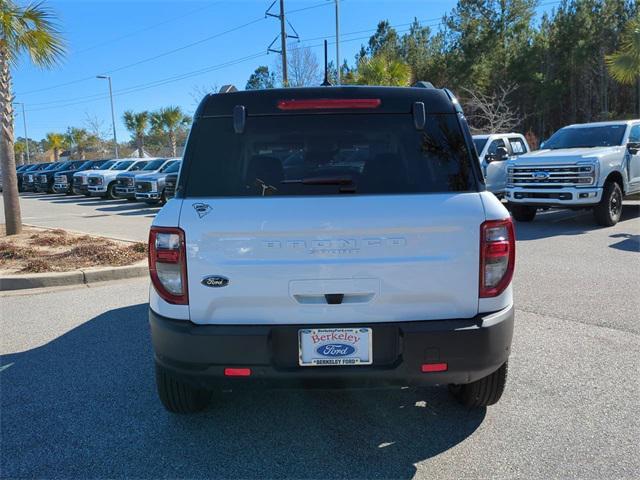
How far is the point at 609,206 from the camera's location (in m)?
10.5

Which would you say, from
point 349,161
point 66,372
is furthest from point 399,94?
point 66,372

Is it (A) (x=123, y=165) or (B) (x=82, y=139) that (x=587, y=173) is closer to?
(A) (x=123, y=165)

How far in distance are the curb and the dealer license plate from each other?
554 centimetres

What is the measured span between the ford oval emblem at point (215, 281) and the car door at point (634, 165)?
10.9m

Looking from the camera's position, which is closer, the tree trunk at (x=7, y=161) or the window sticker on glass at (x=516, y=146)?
the tree trunk at (x=7, y=161)

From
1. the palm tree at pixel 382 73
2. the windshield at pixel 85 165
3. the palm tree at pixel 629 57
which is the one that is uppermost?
the palm tree at pixel 382 73

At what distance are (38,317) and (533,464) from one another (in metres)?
5.09

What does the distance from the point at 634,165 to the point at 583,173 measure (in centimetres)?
188

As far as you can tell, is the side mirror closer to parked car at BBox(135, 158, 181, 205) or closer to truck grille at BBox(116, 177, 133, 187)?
parked car at BBox(135, 158, 181, 205)

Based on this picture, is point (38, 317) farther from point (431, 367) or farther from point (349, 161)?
point (431, 367)

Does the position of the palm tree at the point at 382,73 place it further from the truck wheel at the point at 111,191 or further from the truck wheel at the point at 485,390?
the truck wheel at the point at 485,390

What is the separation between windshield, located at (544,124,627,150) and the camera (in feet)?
37.0

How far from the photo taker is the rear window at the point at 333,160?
2.81m

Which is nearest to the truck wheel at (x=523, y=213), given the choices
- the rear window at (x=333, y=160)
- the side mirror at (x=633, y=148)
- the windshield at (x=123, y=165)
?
the side mirror at (x=633, y=148)
